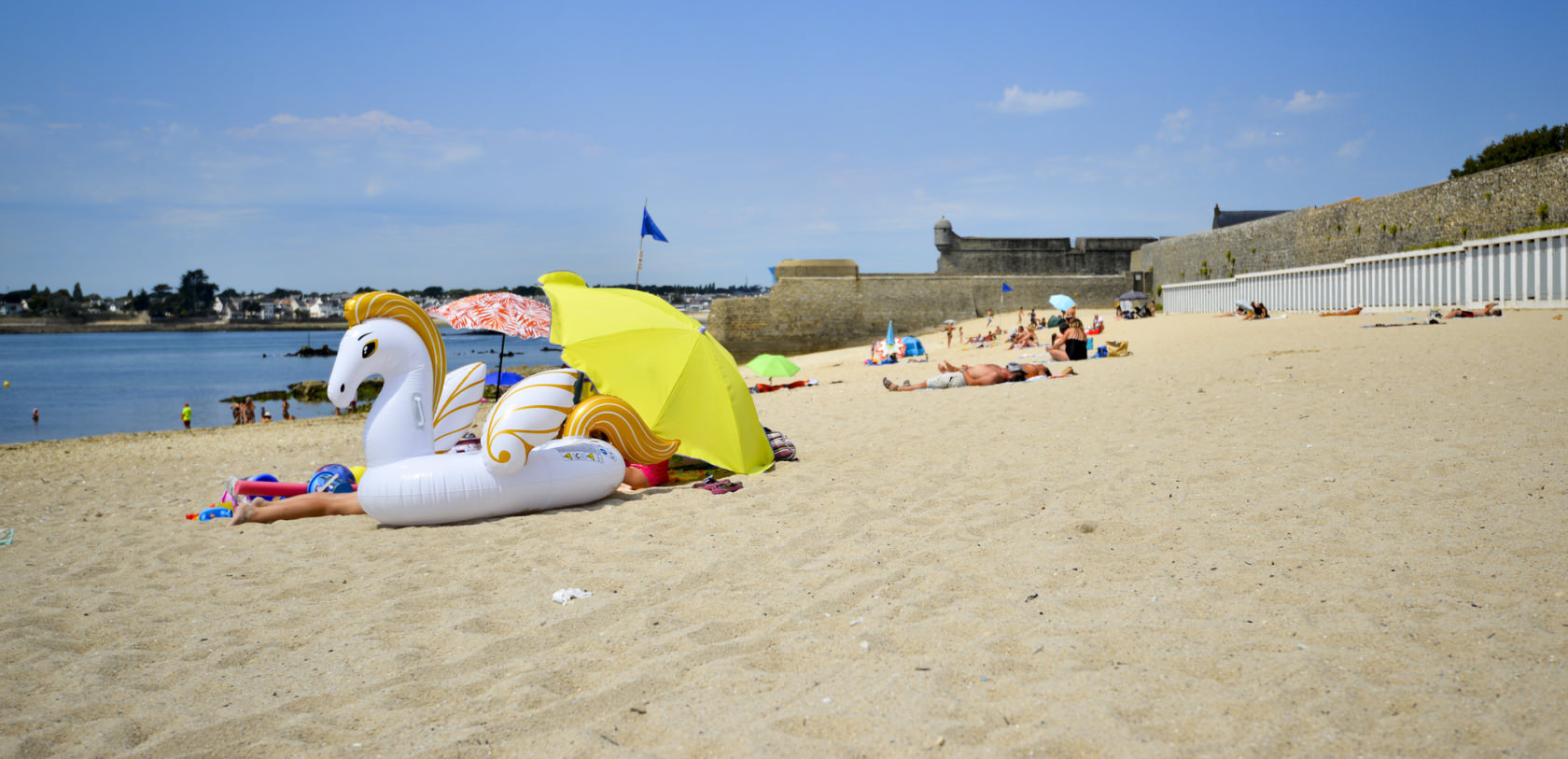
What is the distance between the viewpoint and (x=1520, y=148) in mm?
30578

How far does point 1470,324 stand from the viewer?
36.3 ft

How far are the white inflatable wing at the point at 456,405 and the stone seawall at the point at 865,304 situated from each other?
→ 25870 millimetres

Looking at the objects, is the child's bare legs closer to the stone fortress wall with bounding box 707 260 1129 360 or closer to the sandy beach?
the sandy beach

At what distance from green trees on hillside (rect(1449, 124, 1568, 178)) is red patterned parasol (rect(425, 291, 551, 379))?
3380cm

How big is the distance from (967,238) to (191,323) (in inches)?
5566

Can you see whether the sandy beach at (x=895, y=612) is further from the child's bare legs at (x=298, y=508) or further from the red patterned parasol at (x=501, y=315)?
the red patterned parasol at (x=501, y=315)

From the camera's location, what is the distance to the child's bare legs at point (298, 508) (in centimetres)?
562

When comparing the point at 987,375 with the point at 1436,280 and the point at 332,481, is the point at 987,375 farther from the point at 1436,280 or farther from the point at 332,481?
the point at 1436,280

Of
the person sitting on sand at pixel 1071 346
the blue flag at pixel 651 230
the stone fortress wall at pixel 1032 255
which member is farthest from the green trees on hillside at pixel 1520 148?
the blue flag at pixel 651 230

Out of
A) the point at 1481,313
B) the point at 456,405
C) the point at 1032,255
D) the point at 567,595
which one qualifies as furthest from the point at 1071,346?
the point at 1032,255

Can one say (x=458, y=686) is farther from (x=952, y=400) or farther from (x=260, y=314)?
(x=260, y=314)

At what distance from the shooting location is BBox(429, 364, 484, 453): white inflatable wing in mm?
5930

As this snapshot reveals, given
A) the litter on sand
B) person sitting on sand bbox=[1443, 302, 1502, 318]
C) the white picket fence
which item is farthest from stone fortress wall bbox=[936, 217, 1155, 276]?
the litter on sand

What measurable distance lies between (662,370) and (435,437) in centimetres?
162
